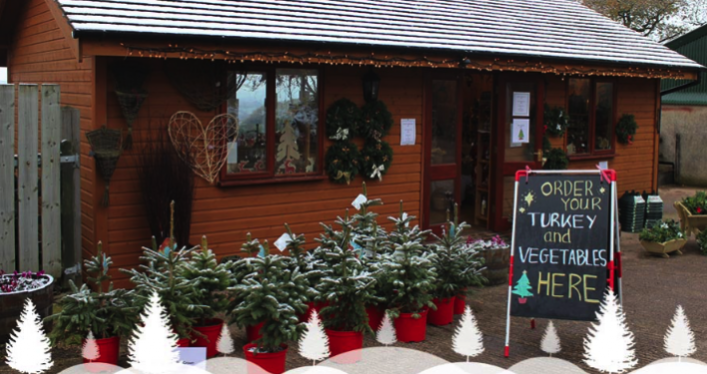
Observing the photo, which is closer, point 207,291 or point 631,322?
point 207,291

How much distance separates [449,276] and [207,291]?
85.2 inches

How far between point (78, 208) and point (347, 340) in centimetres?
344

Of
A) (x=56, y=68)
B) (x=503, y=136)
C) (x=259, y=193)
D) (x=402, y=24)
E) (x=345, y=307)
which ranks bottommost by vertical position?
(x=345, y=307)

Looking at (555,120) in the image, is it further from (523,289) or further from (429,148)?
(523,289)

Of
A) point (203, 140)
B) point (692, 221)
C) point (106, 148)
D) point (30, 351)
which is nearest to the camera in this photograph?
point (30, 351)

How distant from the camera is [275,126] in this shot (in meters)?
8.95

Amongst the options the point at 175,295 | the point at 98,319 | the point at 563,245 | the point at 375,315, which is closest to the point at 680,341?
the point at 563,245

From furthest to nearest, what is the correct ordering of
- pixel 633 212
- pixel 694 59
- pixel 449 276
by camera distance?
pixel 694 59, pixel 633 212, pixel 449 276

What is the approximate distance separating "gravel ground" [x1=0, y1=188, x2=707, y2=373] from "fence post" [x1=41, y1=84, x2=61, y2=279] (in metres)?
1.70

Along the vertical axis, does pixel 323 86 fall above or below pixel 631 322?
above

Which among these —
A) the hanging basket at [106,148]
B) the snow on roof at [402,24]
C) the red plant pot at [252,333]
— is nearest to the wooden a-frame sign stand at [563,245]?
the red plant pot at [252,333]

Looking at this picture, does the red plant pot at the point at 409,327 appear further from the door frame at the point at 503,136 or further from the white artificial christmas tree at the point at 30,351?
the door frame at the point at 503,136

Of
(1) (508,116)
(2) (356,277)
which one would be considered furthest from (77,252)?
(1) (508,116)

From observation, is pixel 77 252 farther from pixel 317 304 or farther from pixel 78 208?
pixel 317 304
